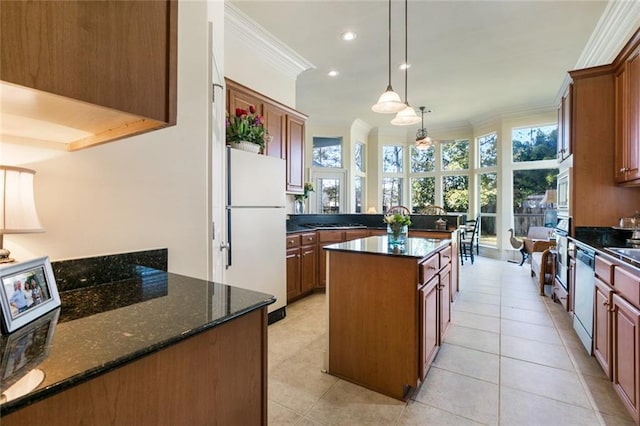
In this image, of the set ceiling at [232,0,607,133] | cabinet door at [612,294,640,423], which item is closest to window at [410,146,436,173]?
ceiling at [232,0,607,133]

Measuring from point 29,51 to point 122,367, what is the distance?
0.67 m

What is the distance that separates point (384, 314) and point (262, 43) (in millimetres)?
3303

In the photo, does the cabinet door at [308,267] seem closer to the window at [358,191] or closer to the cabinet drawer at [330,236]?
the cabinet drawer at [330,236]

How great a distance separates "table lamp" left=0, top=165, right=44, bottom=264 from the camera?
0.90m

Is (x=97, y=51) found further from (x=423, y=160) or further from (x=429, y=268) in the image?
(x=423, y=160)

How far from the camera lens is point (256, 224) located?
301 cm

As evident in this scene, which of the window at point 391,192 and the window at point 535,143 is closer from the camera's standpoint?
the window at point 535,143

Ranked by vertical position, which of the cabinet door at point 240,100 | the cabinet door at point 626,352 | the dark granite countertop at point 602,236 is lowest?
the cabinet door at point 626,352

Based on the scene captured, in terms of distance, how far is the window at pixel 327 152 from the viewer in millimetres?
7055

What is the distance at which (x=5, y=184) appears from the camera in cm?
90

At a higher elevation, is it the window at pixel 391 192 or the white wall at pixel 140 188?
the window at pixel 391 192

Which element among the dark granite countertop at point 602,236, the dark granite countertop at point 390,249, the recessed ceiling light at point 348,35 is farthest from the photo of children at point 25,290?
the recessed ceiling light at point 348,35

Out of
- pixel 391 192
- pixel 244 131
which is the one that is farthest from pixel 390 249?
pixel 391 192

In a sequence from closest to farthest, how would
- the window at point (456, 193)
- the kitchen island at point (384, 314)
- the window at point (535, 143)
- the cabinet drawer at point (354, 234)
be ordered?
the kitchen island at point (384, 314), the cabinet drawer at point (354, 234), the window at point (535, 143), the window at point (456, 193)
